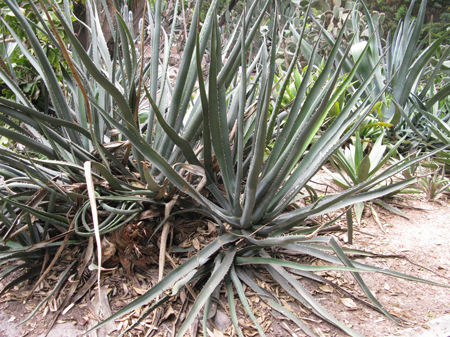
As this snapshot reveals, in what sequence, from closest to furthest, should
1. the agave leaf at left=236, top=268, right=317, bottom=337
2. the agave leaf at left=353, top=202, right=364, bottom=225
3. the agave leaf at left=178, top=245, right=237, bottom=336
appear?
the agave leaf at left=178, top=245, right=237, bottom=336
the agave leaf at left=236, top=268, right=317, bottom=337
the agave leaf at left=353, top=202, right=364, bottom=225

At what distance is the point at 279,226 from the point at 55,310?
38.1 inches

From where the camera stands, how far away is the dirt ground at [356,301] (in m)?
1.23

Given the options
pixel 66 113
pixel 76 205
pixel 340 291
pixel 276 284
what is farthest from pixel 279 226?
pixel 66 113

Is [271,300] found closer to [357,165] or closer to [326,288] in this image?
[326,288]

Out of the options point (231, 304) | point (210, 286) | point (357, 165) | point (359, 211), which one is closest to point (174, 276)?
point (210, 286)

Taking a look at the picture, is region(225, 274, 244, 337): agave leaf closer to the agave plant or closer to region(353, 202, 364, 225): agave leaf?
the agave plant

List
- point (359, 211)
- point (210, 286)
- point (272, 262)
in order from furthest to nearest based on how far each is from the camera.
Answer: point (359, 211)
point (272, 262)
point (210, 286)

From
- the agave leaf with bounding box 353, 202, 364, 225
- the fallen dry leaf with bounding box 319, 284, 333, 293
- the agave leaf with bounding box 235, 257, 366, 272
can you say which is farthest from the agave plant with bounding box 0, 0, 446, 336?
the agave leaf with bounding box 353, 202, 364, 225

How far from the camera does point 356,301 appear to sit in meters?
1.34

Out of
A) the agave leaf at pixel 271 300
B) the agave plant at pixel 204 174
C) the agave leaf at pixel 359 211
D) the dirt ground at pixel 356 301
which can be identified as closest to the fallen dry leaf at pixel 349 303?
the dirt ground at pixel 356 301

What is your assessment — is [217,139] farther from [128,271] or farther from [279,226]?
[128,271]

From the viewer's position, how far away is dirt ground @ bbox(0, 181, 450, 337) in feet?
4.02

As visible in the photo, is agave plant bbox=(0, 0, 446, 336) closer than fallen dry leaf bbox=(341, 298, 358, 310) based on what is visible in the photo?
Yes

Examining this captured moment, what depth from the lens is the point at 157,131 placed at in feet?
5.11
